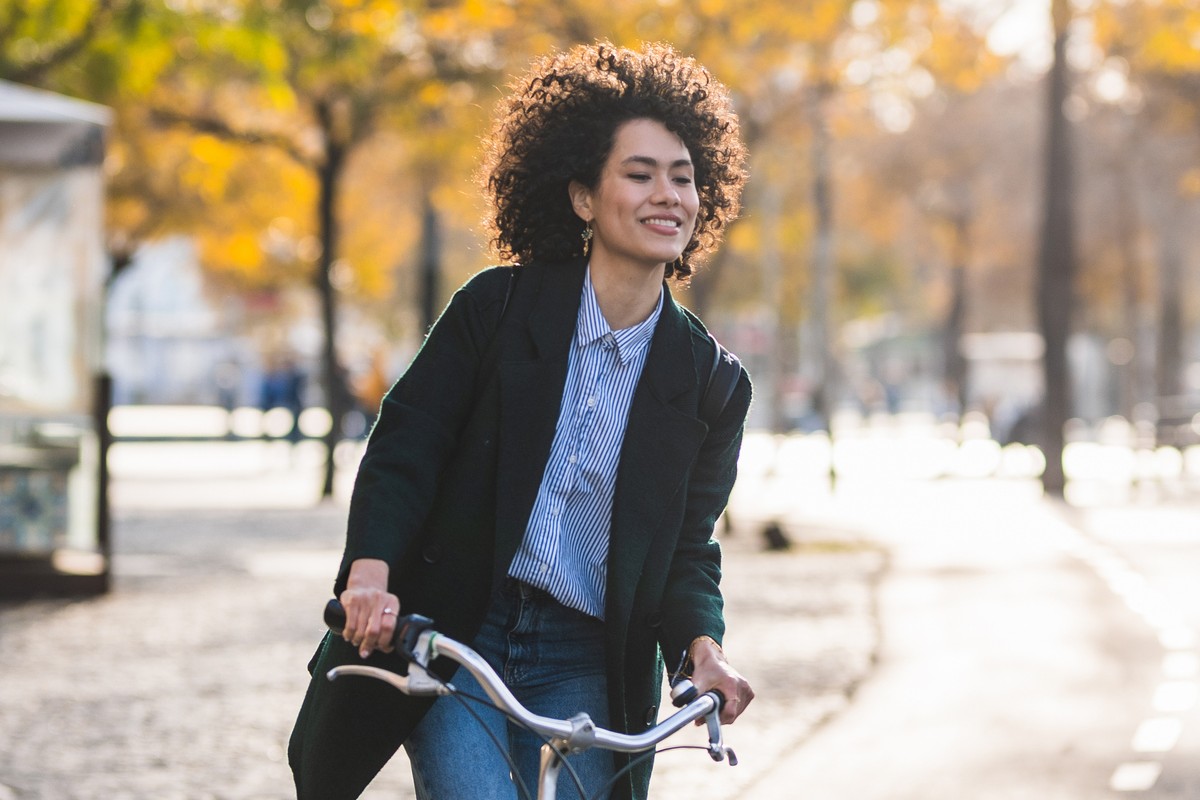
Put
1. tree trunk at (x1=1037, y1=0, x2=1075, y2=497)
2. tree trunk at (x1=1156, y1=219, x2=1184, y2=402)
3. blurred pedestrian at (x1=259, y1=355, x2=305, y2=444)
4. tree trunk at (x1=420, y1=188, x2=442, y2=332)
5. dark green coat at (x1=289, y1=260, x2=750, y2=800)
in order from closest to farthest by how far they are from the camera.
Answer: dark green coat at (x1=289, y1=260, x2=750, y2=800), tree trunk at (x1=1037, y1=0, x2=1075, y2=497), tree trunk at (x1=420, y1=188, x2=442, y2=332), blurred pedestrian at (x1=259, y1=355, x2=305, y2=444), tree trunk at (x1=1156, y1=219, x2=1184, y2=402)

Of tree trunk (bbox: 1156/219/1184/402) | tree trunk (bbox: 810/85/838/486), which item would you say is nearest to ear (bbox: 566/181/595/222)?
tree trunk (bbox: 810/85/838/486)

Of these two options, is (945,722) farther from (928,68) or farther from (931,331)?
(931,331)

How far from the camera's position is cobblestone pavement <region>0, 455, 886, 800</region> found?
7.04m

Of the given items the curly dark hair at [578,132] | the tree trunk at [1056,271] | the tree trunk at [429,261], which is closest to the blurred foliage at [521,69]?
the tree trunk at [429,261]

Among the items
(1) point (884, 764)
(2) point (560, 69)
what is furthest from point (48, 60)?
(2) point (560, 69)

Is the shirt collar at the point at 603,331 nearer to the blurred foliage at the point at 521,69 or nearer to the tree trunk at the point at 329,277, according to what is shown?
the blurred foliage at the point at 521,69

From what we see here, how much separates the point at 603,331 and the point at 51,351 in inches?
387

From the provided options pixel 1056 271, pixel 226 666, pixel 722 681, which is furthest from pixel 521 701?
pixel 1056 271

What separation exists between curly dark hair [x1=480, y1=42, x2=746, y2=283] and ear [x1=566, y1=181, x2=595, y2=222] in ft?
0.05

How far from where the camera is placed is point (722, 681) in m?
3.40

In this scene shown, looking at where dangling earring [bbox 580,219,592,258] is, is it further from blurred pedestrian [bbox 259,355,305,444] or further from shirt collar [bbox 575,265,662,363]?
blurred pedestrian [bbox 259,355,305,444]

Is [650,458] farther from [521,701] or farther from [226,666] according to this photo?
[226,666]

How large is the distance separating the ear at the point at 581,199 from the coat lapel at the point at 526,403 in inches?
8.2

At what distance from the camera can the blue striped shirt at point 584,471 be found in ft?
11.4
